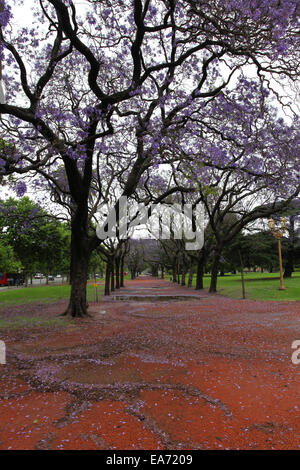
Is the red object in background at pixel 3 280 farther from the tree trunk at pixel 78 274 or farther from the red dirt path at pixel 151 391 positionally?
the red dirt path at pixel 151 391

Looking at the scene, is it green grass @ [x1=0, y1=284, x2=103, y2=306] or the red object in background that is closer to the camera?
green grass @ [x1=0, y1=284, x2=103, y2=306]

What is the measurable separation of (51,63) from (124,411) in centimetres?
810

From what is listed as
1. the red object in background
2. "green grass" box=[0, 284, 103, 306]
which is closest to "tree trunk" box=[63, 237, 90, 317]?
"green grass" box=[0, 284, 103, 306]

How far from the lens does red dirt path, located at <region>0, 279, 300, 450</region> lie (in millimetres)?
3090

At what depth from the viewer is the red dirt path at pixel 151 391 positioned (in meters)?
3.09

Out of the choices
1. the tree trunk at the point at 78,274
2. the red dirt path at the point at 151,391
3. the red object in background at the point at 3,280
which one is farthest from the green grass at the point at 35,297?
the red object in background at the point at 3,280

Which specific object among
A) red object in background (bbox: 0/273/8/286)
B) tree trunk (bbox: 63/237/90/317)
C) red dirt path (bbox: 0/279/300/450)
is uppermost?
tree trunk (bbox: 63/237/90/317)

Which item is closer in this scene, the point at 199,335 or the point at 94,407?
the point at 94,407

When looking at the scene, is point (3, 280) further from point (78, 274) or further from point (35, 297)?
point (78, 274)

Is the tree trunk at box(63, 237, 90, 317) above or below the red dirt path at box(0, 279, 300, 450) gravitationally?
above

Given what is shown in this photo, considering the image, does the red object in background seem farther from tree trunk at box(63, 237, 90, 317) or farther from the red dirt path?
the red dirt path

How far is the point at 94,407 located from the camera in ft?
12.4
